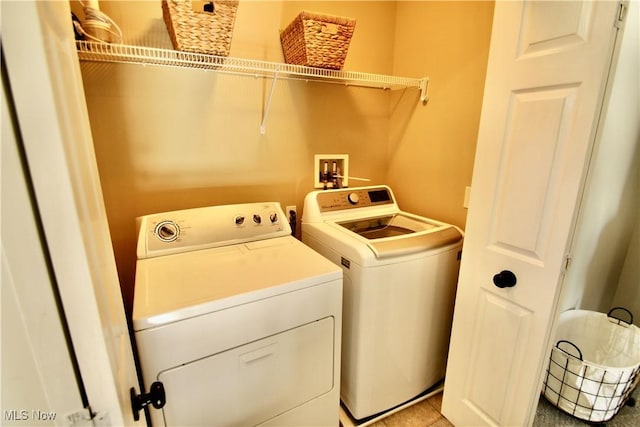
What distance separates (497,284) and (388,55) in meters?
1.71

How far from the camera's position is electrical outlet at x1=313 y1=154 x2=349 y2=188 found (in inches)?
79.3

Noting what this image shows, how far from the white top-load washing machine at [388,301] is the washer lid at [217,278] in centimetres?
19

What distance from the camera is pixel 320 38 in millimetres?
1455

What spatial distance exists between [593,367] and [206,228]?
2003mm

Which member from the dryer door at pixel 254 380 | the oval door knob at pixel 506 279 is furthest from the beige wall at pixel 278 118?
the dryer door at pixel 254 380

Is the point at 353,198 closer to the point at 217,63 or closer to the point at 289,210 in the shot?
the point at 289,210

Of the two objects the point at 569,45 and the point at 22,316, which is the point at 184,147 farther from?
the point at 569,45

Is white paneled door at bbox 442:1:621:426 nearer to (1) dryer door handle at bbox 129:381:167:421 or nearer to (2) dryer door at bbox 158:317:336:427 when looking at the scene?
(2) dryer door at bbox 158:317:336:427

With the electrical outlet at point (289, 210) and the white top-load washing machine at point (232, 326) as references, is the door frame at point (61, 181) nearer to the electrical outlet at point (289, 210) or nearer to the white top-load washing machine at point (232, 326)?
the white top-load washing machine at point (232, 326)

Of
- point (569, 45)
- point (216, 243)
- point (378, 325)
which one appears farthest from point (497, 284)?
point (216, 243)

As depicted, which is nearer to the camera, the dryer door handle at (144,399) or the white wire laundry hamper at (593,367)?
the dryer door handle at (144,399)

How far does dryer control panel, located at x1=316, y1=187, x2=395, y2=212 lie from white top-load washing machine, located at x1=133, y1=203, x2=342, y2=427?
43cm

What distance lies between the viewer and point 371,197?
6.44ft

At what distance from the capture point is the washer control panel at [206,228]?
1330 millimetres
